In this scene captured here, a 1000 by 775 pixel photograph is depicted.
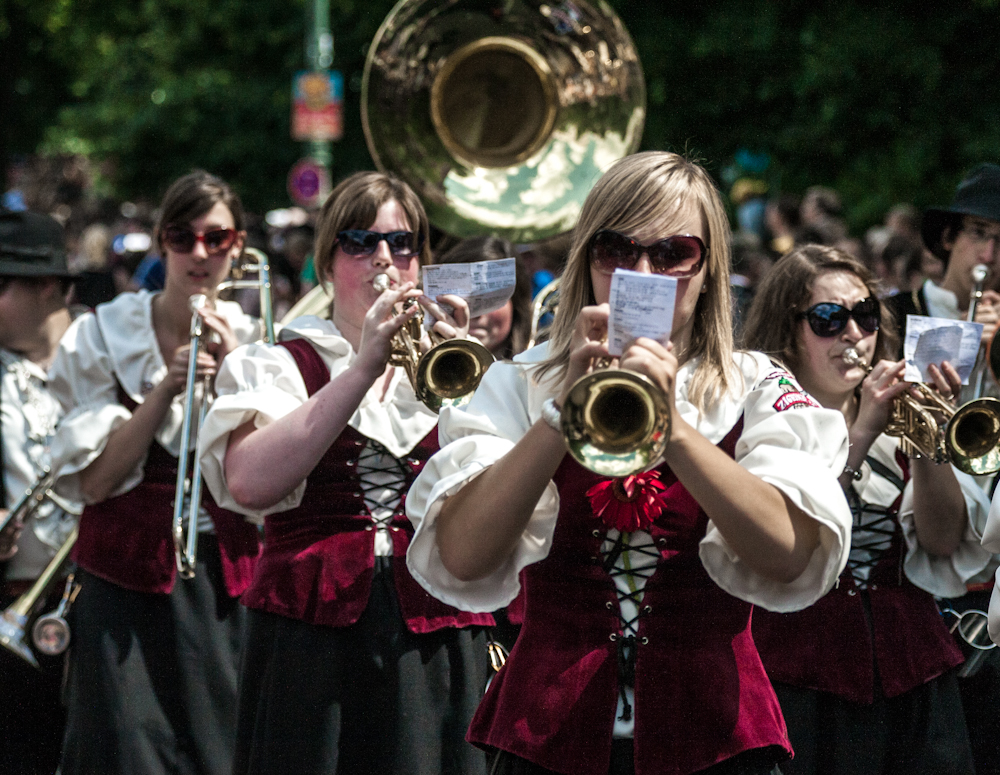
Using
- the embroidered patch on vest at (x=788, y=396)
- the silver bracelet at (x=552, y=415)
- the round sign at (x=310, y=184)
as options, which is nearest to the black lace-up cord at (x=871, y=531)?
the embroidered patch on vest at (x=788, y=396)

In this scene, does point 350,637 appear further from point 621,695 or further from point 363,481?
point 621,695

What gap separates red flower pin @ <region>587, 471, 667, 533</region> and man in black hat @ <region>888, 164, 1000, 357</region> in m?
2.24

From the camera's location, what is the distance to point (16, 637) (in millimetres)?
4738

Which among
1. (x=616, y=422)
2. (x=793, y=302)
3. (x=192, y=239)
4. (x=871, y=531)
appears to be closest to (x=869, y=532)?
(x=871, y=531)

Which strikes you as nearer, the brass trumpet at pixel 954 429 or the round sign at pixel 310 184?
the brass trumpet at pixel 954 429

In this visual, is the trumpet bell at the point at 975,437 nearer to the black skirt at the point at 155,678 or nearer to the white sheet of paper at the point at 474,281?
the white sheet of paper at the point at 474,281

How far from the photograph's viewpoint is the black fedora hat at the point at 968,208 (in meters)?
4.57

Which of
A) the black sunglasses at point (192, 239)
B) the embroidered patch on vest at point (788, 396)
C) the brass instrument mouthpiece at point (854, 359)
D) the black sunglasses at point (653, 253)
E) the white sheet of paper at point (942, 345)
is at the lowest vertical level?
the black sunglasses at point (192, 239)

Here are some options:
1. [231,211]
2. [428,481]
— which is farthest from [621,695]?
[231,211]

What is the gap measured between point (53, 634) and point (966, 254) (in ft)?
11.0

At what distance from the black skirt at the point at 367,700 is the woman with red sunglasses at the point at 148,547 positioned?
97cm

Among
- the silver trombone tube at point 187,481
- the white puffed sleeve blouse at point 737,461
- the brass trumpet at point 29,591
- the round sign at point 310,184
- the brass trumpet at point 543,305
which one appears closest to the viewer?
the white puffed sleeve blouse at point 737,461

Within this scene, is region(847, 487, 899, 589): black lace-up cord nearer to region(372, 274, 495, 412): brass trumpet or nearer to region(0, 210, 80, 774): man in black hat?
region(372, 274, 495, 412): brass trumpet

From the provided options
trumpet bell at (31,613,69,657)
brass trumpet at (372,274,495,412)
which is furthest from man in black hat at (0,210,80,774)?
brass trumpet at (372,274,495,412)
